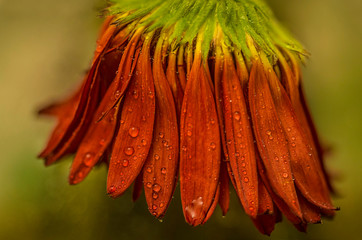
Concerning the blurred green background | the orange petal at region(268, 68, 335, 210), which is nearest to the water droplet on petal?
the orange petal at region(268, 68, 335, 210)

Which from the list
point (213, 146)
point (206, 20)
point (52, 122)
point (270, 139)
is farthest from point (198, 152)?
point (52, 122)

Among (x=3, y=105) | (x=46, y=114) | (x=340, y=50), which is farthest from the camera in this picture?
(x=340, y=50)

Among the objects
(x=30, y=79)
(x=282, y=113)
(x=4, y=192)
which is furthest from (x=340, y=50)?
(x=4, y=192)

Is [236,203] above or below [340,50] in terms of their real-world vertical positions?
below

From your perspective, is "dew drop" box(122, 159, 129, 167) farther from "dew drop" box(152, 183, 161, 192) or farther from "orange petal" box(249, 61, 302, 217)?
"orange petal" box(249, 61, 302, 217)

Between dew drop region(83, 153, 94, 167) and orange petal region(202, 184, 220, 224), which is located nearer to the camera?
orange petal region(202, 184, 220, 224)

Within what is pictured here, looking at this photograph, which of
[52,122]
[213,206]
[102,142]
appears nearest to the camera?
[213,206]

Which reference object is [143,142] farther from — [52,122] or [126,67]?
[52,122]

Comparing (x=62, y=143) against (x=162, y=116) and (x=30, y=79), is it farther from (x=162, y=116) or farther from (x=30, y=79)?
(x=30, y=79)
